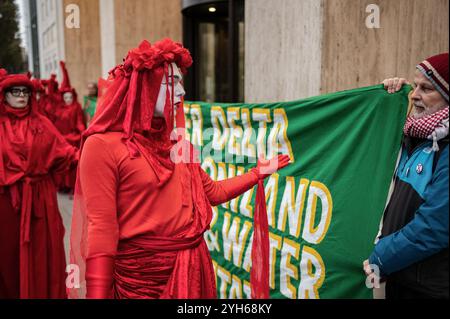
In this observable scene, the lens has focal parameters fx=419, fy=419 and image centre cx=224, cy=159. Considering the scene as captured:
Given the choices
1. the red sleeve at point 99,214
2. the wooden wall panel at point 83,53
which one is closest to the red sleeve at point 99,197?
the red sleeve at point 99,214

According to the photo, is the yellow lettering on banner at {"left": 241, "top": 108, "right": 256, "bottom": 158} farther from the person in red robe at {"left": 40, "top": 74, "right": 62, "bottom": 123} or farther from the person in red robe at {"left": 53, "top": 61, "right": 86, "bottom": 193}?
the person in red robe at {"left": 40, "top": 74, "right": 62, "bottom": 123}

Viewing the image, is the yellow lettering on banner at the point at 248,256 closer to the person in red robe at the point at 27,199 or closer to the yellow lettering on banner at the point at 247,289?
the yellow lettering on banner at the point at 247,289

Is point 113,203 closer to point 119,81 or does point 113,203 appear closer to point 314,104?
point 119,81

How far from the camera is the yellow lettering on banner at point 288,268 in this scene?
3011 mm

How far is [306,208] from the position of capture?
2.88 meters

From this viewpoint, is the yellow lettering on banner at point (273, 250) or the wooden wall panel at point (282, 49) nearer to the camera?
the yellow lettering on banner at point (273, 250)

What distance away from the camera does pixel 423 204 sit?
177cm

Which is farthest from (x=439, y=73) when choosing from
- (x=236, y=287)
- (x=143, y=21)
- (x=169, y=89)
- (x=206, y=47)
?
(x=206, y=47)

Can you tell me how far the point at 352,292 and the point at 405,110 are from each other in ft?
3.90

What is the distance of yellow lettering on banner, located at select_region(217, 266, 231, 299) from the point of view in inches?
145

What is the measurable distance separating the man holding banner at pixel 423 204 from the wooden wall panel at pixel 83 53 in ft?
27.7

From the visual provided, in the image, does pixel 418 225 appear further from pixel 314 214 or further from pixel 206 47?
pixel 206 47

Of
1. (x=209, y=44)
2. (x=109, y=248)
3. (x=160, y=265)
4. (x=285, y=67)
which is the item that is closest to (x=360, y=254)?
(x=160, y=265)

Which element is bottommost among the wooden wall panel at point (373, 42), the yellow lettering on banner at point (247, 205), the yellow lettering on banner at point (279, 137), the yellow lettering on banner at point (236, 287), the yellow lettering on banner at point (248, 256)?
the yellow lettering on banner at point (236, 287)
